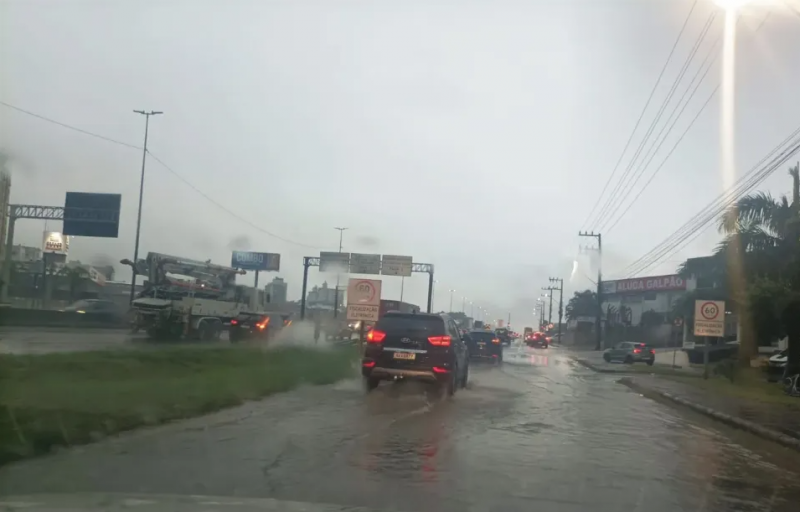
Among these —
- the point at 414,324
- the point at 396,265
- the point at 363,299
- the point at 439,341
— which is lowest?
the point at 439,341

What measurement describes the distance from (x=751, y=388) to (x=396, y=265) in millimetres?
37850

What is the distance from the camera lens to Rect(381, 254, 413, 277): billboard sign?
2393 inches

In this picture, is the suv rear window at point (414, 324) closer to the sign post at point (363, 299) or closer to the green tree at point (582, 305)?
the sign post at point (363, 299)

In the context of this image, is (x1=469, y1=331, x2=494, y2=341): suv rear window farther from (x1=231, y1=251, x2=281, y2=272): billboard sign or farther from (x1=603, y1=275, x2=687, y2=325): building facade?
(x1=603, y1=275, x2=687, y2=325): building facade

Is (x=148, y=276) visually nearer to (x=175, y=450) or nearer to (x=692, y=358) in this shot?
(x=175, y=450)

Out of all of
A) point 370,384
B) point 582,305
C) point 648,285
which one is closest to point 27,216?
point 370,384

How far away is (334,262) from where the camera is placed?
2489 inches

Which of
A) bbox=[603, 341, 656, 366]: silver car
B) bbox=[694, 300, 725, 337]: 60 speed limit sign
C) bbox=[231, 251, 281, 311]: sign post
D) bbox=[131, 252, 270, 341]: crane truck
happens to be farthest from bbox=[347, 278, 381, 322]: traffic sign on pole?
bbox=[231, 251, 281, 311]: sign post

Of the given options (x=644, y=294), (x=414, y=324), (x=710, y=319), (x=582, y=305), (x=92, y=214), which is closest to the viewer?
(x=414, y=324)

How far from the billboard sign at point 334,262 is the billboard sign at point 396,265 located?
2992mm

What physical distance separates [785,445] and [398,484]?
7.84 metres

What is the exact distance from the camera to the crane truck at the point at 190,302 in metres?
34.1

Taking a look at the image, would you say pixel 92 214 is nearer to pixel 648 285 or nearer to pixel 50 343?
pixel 50 343

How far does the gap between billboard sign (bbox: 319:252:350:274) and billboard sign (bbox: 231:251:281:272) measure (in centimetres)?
1063
